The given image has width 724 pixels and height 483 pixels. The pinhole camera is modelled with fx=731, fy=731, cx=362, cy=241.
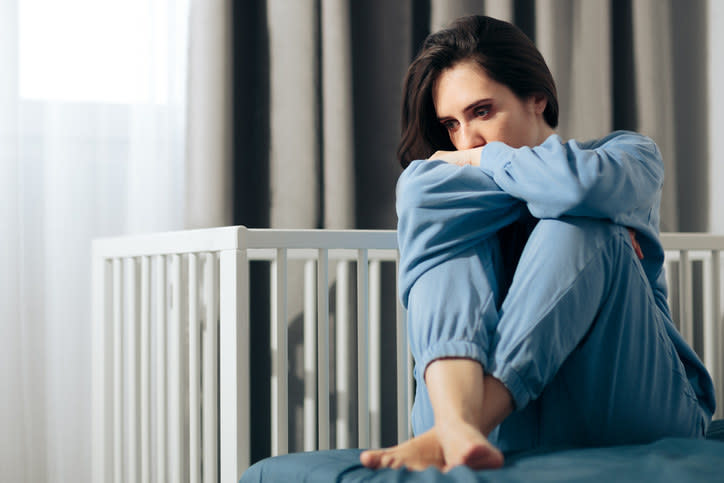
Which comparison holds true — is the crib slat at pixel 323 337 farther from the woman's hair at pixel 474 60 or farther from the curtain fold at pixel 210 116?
the curtain fold at pixel 210 116

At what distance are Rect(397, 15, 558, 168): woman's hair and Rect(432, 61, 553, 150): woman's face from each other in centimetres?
1

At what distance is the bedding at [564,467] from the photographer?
61 centimetres

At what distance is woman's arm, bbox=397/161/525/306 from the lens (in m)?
0.81

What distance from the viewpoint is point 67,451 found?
1.47 m

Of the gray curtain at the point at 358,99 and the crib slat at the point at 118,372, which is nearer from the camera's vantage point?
the crib slat at the point at 118,372

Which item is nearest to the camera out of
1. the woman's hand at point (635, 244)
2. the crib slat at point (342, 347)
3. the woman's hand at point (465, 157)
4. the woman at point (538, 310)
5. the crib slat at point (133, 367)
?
the woman at point (538, 310)

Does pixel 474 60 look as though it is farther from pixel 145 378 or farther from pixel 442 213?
pixel 145 378

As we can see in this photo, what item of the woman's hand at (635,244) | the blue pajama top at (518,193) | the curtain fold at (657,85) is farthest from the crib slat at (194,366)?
the curtain fold at (657,85)

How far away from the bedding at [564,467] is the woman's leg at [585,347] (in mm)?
66

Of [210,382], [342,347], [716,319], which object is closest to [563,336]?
[210,382]

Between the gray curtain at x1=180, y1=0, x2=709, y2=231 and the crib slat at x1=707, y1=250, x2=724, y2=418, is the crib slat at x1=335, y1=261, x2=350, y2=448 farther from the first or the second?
the crib slat at x1=707, y1=250, x2=724, y2=418

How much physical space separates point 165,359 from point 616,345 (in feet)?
2.32

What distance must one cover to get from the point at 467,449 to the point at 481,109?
22.2 inches

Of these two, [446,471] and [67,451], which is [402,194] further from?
[67,451]
